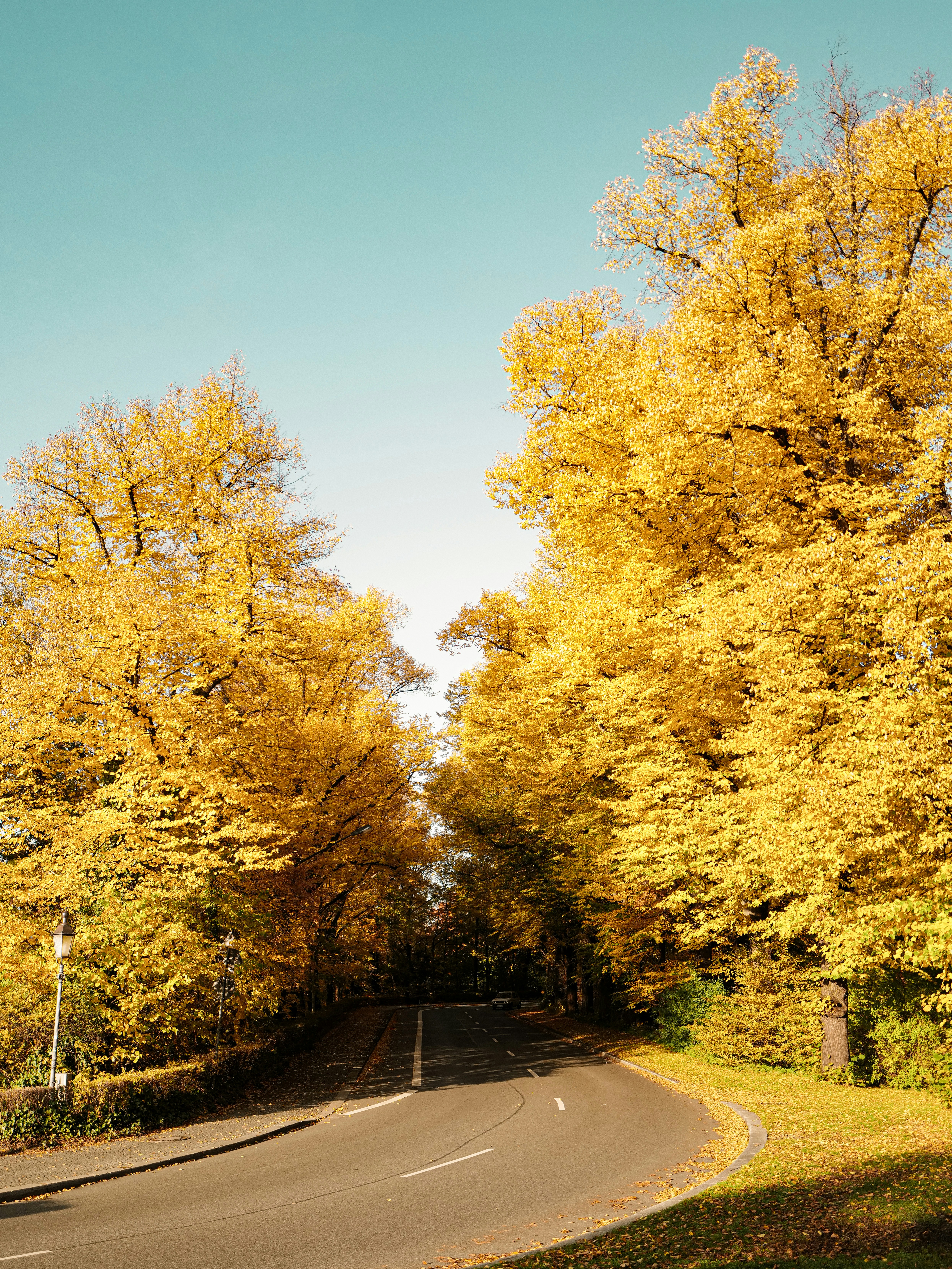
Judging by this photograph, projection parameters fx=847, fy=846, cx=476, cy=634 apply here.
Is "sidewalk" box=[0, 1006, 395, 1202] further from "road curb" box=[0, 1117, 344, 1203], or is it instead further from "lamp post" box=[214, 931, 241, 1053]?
"lamp post" box=[214, 931, 241, 1053]

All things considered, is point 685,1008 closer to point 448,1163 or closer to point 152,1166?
point 448,1163

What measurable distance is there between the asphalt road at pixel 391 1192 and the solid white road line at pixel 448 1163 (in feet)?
0.11

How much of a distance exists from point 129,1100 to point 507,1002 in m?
39.5

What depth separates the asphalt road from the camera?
25.6ft

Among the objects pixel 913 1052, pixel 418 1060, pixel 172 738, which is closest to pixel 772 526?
pixel 913 1052

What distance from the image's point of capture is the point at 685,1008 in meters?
23.8

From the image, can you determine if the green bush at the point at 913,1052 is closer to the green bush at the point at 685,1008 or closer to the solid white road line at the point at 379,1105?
the green bush at the point at 685,1008

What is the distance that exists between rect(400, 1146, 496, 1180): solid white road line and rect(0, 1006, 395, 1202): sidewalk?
3.66 metres

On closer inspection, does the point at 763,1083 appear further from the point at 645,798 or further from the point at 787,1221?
the point at 787,1221

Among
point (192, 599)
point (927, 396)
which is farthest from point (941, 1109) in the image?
point (192, 599)

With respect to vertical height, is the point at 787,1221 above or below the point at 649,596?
below

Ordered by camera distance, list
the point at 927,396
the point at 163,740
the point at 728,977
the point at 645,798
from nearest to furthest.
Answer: the point at 927,396 < the point at 163,740 < the point at 645,798 < the point at 728,977

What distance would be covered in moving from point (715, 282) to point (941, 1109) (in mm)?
14063

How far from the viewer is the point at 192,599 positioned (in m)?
19.0
